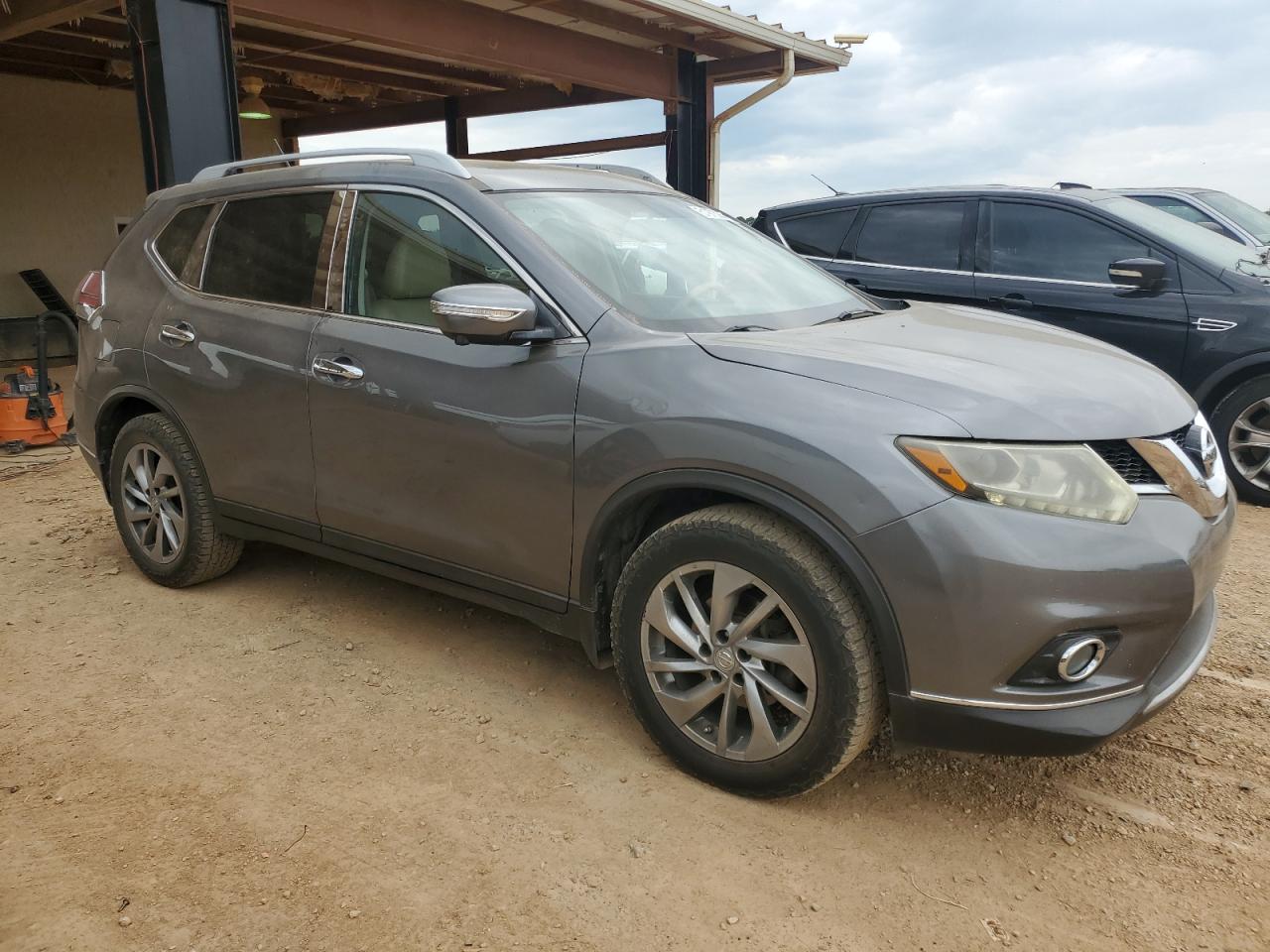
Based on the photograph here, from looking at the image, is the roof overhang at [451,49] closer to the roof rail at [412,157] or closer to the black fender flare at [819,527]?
the roof rail at [412,157]

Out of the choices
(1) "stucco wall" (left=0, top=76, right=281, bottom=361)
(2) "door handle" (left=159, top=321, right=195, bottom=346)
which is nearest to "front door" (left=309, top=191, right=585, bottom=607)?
(2) "door handle" (left=159, top=321, right=195, bottom=346)

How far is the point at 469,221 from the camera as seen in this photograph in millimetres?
3168

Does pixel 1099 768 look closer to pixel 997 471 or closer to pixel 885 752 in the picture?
pixel 885 752

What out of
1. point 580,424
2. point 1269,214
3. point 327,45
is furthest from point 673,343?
point 1269,214

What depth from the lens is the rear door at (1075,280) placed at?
584 cm

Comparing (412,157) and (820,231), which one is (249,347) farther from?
(820,231)

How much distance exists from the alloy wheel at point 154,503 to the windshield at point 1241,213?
29.6ft

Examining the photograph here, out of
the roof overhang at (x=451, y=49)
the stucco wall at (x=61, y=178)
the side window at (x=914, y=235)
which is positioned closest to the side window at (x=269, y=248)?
the roof overhang at (x=451, y=49)

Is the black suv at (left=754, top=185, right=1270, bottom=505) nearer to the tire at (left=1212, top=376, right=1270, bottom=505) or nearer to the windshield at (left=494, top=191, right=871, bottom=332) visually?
the tire at (left=1212, top=376, right=1270, bottom=505)

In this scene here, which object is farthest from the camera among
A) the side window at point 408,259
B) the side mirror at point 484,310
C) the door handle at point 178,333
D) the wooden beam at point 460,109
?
the wooden beam at point 460,109

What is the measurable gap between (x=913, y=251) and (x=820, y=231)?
0.71 metres

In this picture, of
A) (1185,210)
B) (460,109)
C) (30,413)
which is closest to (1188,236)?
(1185,210)

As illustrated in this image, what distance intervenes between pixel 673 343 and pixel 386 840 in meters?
1.54

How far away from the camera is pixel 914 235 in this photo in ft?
21.7
